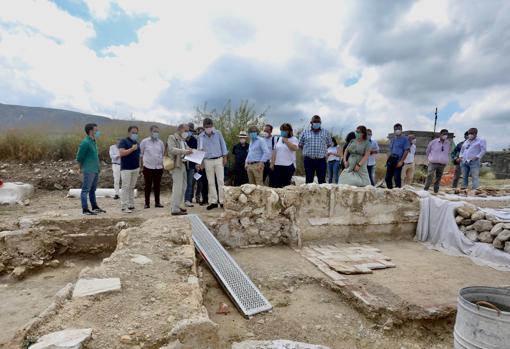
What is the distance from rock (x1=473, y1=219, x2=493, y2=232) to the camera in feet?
17.1

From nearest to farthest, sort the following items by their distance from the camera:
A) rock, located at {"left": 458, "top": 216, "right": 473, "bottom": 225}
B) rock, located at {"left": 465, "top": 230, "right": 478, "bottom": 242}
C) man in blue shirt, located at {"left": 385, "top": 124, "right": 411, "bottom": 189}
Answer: rock, located at {"left": 465, "top": 230, "right": 478, "bottom": 242}
rock, located at {"left": 458, "top": 216, "right": 473, "bottom": 225}
man in blue shirt, located at {"left": 385, "top": 124, "right": 411, "bottom": 189}

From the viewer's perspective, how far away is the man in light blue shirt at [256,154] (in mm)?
6648

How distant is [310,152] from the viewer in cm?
659

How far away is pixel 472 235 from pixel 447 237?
38cm

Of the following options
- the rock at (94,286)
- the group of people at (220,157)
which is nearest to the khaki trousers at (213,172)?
the group of people at (220,157)

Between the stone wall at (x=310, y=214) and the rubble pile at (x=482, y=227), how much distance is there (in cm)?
74

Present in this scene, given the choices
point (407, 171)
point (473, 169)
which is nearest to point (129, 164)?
point (407, 171)

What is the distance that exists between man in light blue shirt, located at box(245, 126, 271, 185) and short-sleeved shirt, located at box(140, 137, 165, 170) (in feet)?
5.63

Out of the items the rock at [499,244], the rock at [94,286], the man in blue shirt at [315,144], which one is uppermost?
the man in blue shirt at [315,144]

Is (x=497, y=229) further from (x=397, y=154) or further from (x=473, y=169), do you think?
(x=397, y=154)

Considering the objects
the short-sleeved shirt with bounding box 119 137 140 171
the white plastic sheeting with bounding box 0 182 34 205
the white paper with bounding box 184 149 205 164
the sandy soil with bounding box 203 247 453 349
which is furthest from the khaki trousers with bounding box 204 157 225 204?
the white plastic sheeting with bounding box 0 182 34 205

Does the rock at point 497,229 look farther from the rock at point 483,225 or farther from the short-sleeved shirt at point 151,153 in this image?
the short-sleeved shirt at point 151,153

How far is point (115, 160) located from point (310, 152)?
482 centimetres

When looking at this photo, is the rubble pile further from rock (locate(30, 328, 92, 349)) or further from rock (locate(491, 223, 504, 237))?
rock (locate(30, 328, 92, 349))
